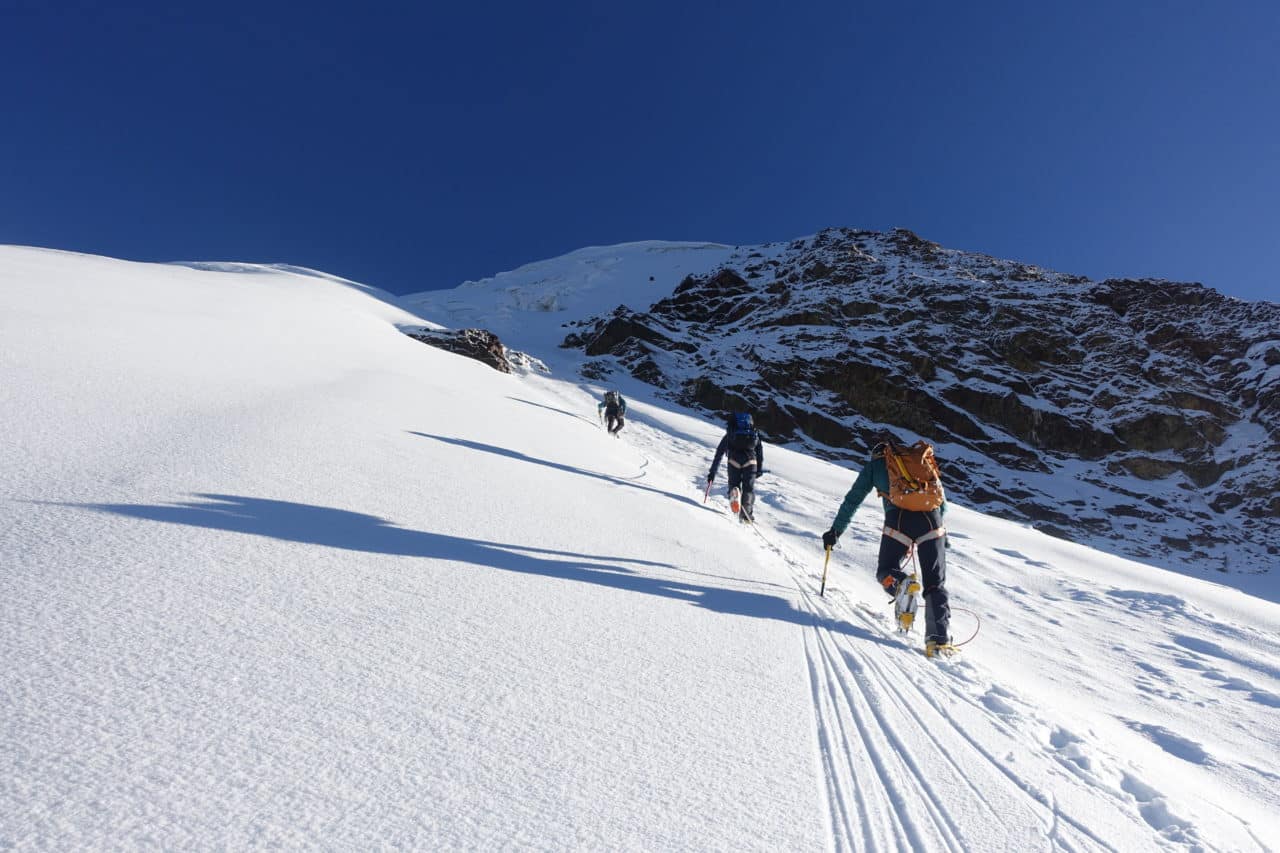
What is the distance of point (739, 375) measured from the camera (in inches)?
1829

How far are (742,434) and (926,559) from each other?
4423mm

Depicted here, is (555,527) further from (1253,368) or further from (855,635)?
(1253,368)

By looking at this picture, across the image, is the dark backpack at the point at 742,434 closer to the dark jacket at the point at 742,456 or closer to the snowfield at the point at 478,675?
the dark jacket at the point at 742,456

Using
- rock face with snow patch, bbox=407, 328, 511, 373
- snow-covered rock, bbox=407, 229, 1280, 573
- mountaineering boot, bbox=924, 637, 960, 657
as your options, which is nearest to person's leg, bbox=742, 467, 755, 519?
mountaineering boot, bbox=924, 637, 960, 657

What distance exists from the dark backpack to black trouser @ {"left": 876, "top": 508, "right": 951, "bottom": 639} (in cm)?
393

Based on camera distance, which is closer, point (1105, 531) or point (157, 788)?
point (157, 788)

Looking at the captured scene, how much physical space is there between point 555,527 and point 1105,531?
42.5m

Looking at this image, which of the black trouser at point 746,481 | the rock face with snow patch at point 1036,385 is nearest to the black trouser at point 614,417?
the black trouser at point 746,481

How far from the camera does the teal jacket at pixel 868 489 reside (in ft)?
15.8

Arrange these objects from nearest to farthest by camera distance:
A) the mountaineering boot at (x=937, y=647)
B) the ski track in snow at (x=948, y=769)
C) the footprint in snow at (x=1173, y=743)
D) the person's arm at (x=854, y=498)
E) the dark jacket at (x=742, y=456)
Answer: the ski track in snow at (x=948, y=769) → the footprint in snow at (x=1173, y=743) → the mountaineering boot at (x=937, y=647) → the person's arm at (x=854, y=498) → the dark jacket at (x=742, y=456)

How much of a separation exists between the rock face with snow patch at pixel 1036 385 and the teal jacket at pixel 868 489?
3661 cm

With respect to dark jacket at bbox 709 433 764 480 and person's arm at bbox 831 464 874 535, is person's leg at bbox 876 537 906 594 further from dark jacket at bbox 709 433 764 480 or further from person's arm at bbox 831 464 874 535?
dark jacket at bbox 709 433 764 480

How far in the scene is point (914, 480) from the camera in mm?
4590

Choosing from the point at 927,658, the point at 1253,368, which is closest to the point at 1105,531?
the point at 1253,368
